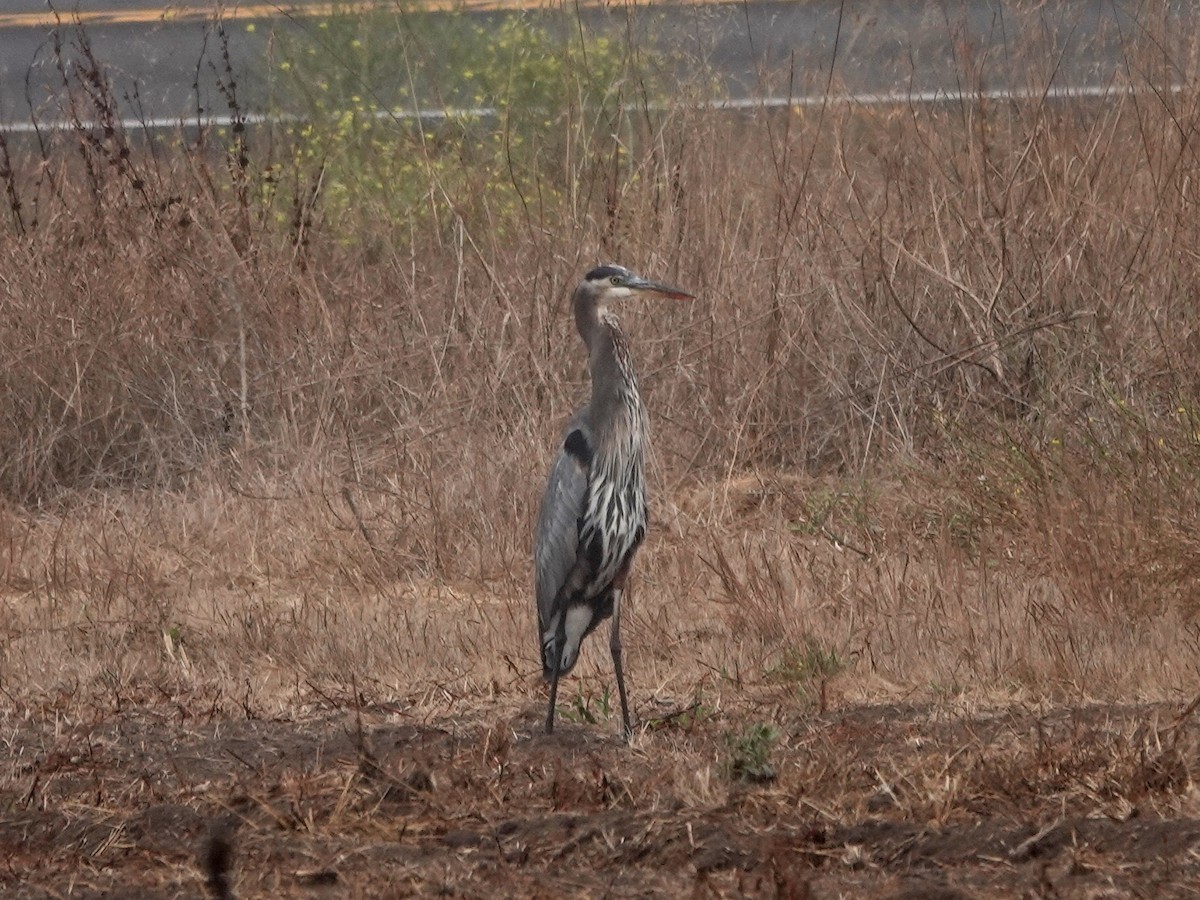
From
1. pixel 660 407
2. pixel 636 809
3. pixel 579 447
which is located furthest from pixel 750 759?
pixel 660 407

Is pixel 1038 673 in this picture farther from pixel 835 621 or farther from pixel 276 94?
pixel 276 94

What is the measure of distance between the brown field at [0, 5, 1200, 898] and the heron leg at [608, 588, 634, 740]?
7cm

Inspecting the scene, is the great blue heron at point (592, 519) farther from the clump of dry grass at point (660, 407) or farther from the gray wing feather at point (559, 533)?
the clump of dry grass at point (660, 407)

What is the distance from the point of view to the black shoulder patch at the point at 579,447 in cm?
550

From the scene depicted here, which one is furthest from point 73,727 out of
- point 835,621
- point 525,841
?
point 835,621

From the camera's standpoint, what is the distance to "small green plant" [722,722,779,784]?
425cm

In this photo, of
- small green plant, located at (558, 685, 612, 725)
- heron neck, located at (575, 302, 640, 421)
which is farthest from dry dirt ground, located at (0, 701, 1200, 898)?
heron neck, located at (575, 302, 640, 421)

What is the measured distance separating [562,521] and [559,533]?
0.04 metres

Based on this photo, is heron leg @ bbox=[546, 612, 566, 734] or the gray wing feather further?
the gray wing feather

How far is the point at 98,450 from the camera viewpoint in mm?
8312

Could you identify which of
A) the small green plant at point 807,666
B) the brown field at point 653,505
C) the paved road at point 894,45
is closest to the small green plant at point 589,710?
the brown field at point 653,505

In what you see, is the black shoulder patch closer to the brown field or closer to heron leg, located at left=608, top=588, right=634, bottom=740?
heron leg, located at left=608, top=588, right=634, bottom=740

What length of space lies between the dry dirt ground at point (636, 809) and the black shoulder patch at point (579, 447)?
855mm

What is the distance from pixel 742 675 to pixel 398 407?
3.00m
